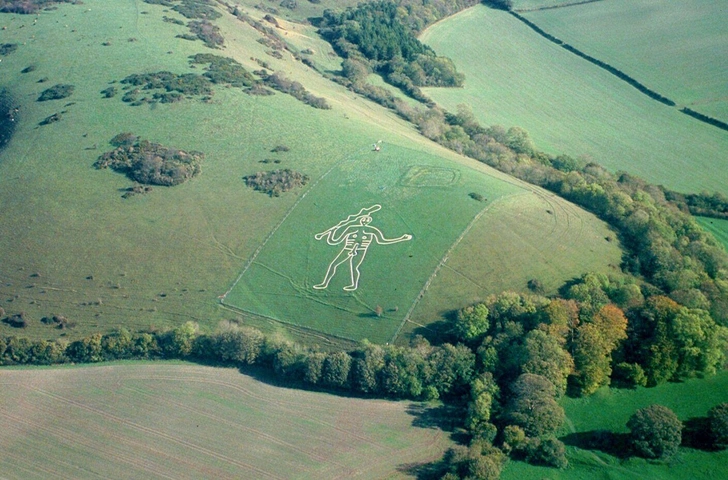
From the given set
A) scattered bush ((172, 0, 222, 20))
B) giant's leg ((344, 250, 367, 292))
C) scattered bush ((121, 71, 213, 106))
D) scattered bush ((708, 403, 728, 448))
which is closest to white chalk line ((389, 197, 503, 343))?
giant's leg ((344, 250, 367, 292))

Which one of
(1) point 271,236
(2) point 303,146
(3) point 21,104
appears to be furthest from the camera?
(3) point 21,104

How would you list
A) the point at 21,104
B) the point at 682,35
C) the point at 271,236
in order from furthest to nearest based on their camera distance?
the point at 682,35 → the point at 21,104 → the point at 271,236

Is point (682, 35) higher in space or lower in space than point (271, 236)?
higher

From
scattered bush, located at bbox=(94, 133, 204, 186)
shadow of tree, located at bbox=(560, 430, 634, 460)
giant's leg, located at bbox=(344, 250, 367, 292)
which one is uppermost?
shadow of tree, located at bbox=(560, 430, 634, 460)

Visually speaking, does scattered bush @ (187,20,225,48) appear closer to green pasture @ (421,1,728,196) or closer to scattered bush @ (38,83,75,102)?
scattered bush @ (38,83,75,102)

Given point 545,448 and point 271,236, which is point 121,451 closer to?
point 271,236

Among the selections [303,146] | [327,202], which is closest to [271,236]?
[327,202]

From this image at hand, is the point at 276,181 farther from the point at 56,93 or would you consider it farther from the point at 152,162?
the point at 56,93
